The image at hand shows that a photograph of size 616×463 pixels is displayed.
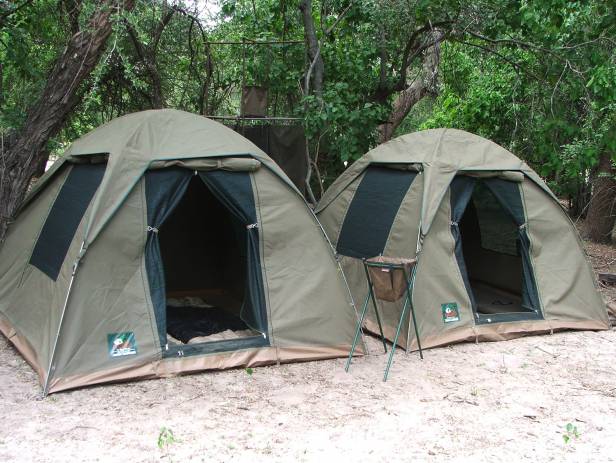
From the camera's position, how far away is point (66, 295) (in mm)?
4684

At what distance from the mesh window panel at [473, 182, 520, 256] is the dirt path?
1900 millimetres

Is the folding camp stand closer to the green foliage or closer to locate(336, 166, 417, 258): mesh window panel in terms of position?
locate(336, 166, 417, 258): mesh window panel

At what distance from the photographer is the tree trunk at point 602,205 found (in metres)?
10.2

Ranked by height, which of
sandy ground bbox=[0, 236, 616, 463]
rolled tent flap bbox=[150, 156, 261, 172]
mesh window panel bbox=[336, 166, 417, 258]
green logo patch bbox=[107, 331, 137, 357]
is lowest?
sandy ground bbox=[0, 236, 616, 463]

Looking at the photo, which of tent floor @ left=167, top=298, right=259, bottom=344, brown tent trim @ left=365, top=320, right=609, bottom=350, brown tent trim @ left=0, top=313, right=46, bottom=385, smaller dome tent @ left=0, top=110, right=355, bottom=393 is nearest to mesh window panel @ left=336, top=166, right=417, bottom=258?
brown tent trim @ left=365, top=320, right=609, bottom=350

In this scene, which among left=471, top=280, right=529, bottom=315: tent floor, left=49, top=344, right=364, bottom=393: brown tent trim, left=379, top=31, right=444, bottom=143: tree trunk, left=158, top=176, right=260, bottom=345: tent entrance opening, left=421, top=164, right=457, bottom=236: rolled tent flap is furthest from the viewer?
left=379, top=31, right=444, bottom=143: tree trunk

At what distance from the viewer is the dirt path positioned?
12.5ft

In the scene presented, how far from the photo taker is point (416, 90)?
10.7 metres

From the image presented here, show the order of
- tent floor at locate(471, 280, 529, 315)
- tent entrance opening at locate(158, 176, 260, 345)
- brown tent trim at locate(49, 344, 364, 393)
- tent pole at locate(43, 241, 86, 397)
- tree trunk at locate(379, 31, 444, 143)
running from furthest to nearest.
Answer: tree trunk at locate(379, 31, 444, 143) < tent entrance opening at locate(158, 176, 260, 345) < tent floor at locate(471, 280, 529, 315) < brown tent trim at locate(49, 344, 364, 393) < tent pole at locate(43, 241, 86, 397)

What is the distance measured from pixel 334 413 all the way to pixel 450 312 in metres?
1.82

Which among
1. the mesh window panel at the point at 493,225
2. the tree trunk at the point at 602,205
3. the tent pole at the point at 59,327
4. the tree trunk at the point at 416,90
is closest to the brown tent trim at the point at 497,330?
the mesh window panel at the point at 493,225

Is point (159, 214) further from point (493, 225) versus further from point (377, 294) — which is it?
point (493, 225)

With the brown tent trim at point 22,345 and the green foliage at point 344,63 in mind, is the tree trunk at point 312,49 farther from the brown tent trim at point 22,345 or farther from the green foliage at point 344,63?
the brown tent trim at point 22,345

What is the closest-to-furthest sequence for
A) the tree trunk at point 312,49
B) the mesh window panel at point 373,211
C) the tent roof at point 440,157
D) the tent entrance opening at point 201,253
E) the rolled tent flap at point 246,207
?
the rolled tent flap at point 246,207 → the tent roof at point 440,157 → the mesh window panel at point 373,211 → the tent entrance opening at point 201,253 → the tree trunk at point 312,49
